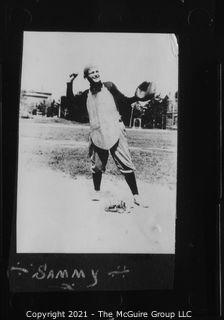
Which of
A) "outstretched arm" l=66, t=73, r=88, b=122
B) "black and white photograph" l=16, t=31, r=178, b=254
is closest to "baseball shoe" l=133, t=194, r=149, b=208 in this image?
"black and white photograph" l=16, t=31, r=178, b=254

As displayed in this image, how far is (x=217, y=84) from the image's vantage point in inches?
28.1

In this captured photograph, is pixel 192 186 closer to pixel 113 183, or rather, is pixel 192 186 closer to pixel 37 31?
pixel 113 183

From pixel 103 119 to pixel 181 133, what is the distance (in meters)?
0.12

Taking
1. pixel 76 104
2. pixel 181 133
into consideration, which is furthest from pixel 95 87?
pixel 181 133

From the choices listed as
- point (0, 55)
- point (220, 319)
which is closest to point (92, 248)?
point (220, 319)

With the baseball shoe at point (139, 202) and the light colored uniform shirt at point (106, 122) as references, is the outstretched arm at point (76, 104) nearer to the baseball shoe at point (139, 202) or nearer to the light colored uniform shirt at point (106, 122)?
the light colored uniform shirt at point (106, 122)

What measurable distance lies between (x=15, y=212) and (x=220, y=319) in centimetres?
34

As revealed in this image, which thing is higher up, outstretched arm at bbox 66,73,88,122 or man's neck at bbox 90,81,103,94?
man's neck at bbox 90,81,103,94

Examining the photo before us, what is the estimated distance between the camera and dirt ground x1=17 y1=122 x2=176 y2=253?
70cm

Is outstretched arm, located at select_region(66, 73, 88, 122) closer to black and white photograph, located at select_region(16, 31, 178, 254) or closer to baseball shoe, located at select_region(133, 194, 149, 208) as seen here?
black and white photograph, located at select_region(16, 31, 178, 254)

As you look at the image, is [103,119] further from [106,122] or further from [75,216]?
[75,216]

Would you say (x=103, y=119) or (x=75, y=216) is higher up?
(x=103, y=119)

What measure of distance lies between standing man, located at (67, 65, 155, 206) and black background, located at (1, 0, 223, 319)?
8 centimetres

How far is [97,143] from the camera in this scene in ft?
2.34
